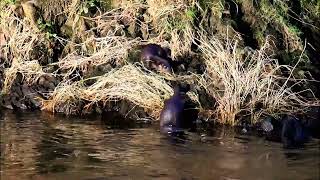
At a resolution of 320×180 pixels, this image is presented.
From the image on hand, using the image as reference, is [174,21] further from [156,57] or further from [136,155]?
[136,155]

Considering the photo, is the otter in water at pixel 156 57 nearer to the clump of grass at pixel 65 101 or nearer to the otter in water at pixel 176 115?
the otter in water at pixel 176 115

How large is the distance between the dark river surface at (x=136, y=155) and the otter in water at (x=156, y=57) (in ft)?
4.55

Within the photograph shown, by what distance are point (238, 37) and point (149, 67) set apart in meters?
1.52

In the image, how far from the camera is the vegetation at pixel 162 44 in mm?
9805

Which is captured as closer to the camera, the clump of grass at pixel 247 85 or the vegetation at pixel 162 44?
the clump of grass at pixel 247 85

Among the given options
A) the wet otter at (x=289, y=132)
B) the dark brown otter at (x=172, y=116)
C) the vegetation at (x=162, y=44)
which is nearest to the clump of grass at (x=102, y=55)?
the vegetation at (x=162, y=44)

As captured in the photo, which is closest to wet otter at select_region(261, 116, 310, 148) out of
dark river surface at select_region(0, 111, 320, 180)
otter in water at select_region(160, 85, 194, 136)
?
dark river surface at select_region(0, 111, 320, 180)

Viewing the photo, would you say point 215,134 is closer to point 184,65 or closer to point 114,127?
point 114,127

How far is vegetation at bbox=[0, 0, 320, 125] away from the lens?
9.80 m

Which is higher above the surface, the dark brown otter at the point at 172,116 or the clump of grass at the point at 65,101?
the clump of grass at the point at 65,101

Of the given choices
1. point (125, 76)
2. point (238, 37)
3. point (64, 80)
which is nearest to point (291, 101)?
point (238, 37)

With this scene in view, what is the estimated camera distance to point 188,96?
9.88 metres

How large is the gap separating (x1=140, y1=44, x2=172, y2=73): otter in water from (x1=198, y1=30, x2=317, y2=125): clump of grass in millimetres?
614

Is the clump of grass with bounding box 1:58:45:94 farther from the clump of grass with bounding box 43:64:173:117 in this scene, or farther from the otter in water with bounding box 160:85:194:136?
the otter in water with bounding box 160:85:194:136
